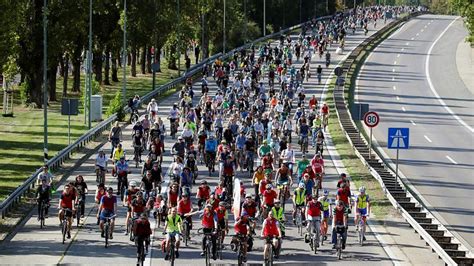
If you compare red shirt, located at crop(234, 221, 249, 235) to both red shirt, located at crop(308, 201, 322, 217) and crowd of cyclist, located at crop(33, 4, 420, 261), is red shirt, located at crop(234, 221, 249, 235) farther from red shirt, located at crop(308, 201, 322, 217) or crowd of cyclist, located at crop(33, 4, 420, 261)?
red shirt, located at crop(308, 201, 322, 217)

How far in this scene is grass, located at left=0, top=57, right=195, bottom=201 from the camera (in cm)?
4400

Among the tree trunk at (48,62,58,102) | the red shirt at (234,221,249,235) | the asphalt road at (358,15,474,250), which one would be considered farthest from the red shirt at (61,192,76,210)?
the tree trunk at (48,62,58,102)

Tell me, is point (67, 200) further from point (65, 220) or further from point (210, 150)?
point (210, 150)

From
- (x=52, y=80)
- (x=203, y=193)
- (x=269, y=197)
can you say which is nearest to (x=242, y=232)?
(x=203, y=193)

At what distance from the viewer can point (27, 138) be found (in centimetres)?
5662

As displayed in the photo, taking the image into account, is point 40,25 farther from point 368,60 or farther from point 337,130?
point 368,60

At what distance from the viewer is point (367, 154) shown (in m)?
45.3

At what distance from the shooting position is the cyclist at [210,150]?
38375mm

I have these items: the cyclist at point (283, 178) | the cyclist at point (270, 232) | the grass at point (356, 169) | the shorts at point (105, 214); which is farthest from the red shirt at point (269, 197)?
the grass at point (356, 169)

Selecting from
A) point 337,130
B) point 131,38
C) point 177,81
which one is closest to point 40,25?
point 177,81

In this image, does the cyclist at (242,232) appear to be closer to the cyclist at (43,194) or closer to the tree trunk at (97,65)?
the cyclist at (43,194)

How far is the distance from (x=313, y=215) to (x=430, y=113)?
40.5 metres

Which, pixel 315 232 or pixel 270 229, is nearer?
pixel 270 229

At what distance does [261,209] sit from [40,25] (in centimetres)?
4285
